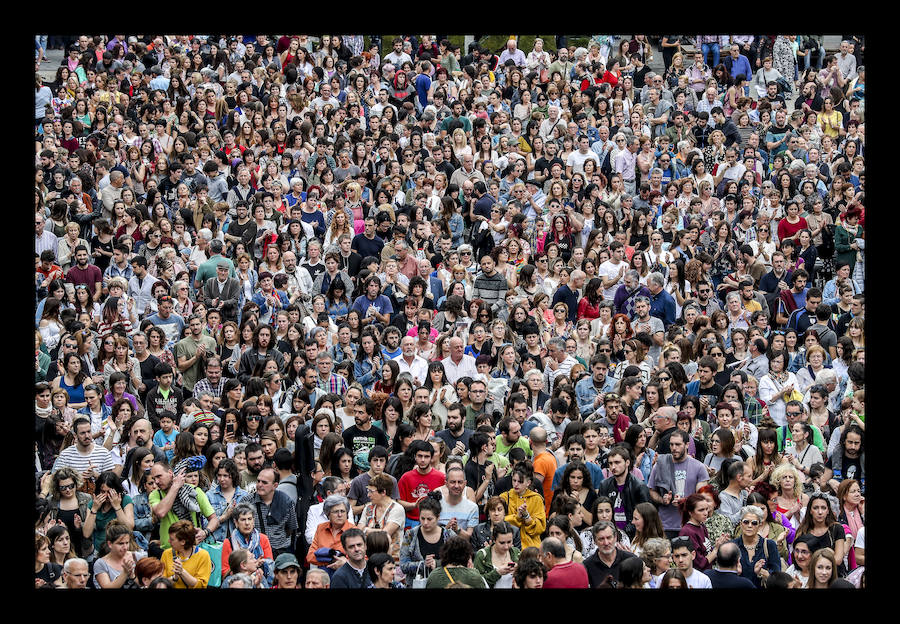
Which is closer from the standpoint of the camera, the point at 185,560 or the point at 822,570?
the point at 822,570

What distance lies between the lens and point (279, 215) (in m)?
16.5

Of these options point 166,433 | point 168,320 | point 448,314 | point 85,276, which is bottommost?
point 166,433

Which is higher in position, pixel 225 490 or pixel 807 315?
pixel 807 315

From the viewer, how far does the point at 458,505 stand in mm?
9789

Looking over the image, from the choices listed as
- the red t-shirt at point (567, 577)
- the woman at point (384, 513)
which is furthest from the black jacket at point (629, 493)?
the woman at point (384, 513)

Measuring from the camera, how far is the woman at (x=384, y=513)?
970 cm

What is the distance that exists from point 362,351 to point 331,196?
404 cm

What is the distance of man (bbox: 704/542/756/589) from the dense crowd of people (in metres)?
0.02

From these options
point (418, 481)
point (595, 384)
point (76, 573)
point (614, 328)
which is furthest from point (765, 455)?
point (76, 573)

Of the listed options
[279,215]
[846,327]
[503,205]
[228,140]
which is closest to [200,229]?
[279,215]

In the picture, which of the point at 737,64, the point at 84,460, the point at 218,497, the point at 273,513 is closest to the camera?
the point at 218,497

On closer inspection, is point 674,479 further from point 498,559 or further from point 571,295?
point 571,295

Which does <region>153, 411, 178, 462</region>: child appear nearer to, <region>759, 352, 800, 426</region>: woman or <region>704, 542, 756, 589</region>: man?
<region>704, 542, 756, 589</region>: man

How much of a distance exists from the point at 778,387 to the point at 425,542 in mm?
4355
